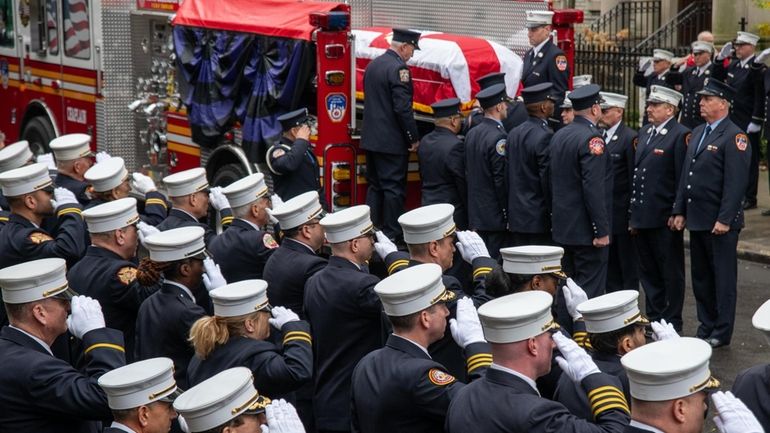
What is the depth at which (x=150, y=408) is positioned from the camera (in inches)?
184

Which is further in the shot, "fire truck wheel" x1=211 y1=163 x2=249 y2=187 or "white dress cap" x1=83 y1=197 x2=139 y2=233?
"fire truck wheel" x1=211 y1=163 x2=249 y2=187

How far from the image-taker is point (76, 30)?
1355cm

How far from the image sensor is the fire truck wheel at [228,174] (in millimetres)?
11289

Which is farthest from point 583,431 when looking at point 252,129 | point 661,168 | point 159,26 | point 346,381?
point 159,26

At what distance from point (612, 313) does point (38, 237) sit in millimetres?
3945

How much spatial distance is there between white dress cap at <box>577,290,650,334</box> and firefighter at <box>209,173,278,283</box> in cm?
273

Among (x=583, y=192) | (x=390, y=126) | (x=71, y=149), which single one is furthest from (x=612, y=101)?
(x=71, y=149)

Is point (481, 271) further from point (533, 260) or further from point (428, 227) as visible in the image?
point (533, 260)

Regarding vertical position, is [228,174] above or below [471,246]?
below

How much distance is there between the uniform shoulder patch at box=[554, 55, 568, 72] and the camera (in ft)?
35.4

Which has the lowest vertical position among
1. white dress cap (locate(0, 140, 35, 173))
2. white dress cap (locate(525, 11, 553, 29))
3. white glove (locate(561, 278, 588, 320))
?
white glove (locate(561, 278, 588, 320))

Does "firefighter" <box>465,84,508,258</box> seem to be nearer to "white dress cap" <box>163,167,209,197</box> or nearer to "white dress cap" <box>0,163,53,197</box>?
"white dress cap" <box>163,167,209,197</box>

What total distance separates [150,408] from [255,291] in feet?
2.69

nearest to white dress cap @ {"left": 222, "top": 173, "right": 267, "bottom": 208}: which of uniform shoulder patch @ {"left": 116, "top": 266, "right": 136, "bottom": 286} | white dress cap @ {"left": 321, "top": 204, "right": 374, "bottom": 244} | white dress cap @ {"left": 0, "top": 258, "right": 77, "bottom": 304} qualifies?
uniform shoulder patch @ {"left": 116, "top": 266, "right": 136, "bottom": 286}
